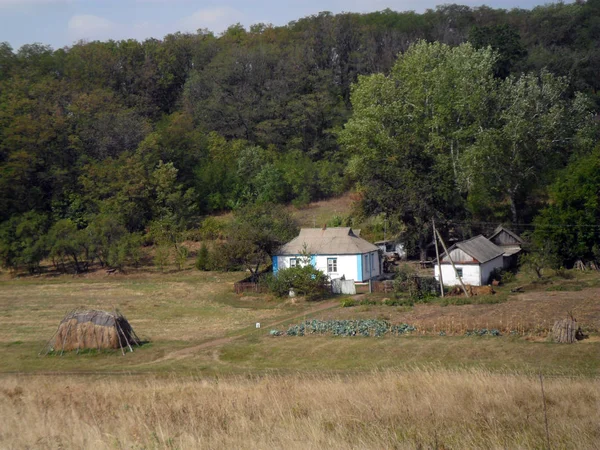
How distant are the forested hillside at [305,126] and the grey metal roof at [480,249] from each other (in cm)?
383

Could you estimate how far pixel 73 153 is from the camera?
70812mm

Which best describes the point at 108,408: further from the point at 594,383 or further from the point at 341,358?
the point at 341,358

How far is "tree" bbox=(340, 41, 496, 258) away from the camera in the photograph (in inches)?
1955

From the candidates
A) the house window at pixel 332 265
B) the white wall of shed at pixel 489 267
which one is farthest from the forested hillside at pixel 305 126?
the house window at pixel 332 265

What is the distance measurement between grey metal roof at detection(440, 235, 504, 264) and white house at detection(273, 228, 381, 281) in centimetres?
545

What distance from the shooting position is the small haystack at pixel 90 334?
28484 mm

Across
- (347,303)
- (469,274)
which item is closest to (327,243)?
(347,303)

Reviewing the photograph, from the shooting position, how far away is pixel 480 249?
146ft

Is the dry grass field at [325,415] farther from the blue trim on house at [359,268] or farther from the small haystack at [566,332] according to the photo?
the blue trim on house at [359,268]

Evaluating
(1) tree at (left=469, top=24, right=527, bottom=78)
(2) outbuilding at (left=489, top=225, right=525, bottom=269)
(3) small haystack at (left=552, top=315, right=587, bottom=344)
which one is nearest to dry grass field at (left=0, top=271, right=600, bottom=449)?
(3) small haystack at (left=552, top=315, right=587, bottom=344)

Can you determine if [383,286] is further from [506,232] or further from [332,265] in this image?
[506,232]

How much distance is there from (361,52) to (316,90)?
1006cm

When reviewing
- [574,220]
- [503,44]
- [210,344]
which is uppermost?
[503,44]

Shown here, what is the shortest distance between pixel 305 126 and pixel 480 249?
38.2 metres
